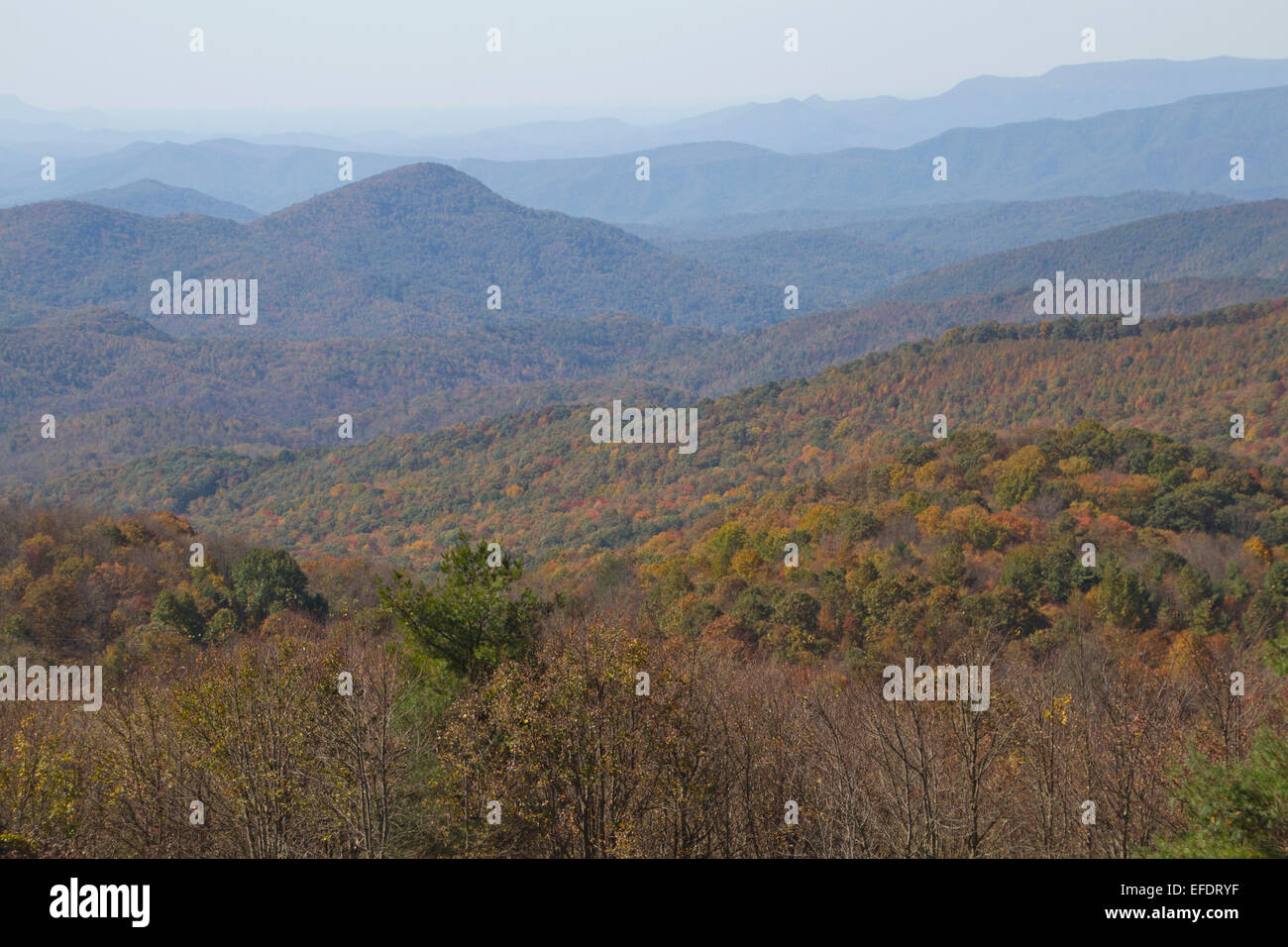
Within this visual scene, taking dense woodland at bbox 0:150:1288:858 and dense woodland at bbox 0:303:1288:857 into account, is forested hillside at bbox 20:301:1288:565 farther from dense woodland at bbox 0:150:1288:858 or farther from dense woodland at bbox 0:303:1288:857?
dense woodland at bbox 0:303:1288:857

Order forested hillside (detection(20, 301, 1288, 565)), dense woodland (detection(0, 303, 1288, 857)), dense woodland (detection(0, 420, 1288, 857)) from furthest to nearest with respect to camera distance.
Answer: forested hillside (detection(20, 301, 1288, 565))
dense woodland (detection(0, 303, 1288, 857))
dense woodland (detection(0, 420, 1288, 857))

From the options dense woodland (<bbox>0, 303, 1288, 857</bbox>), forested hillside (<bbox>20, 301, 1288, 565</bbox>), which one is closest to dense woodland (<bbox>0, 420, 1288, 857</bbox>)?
dense woodland (<bbox>0, 303, 1288, 857</bbox>)

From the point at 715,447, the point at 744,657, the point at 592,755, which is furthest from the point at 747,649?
the point at 715,447

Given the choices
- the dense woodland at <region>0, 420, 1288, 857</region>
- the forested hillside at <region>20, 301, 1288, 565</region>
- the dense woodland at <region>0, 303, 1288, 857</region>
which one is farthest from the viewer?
the forested hillside at <region>20, 301, 1288, 565</region>

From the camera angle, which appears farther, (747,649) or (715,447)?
(715,447)

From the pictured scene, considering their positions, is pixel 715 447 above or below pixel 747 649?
above

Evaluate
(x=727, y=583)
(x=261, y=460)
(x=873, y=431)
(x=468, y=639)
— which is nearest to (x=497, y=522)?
(x=873, y=431)

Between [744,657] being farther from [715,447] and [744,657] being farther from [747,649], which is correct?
[715,447]

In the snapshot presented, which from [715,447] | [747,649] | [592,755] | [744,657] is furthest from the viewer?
[715,447]

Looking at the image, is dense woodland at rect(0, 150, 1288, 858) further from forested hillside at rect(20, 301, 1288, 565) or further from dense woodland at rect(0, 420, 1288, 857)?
forested hillside at rect(20, 301, 1288, 565)

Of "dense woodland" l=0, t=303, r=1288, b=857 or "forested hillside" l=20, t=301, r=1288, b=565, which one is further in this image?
"forested hillside" l=20, t=301, r=1288, b=565

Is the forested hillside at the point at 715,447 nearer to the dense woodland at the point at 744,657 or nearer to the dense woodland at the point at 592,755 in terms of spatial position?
the dense woodland at the point at 744,657
